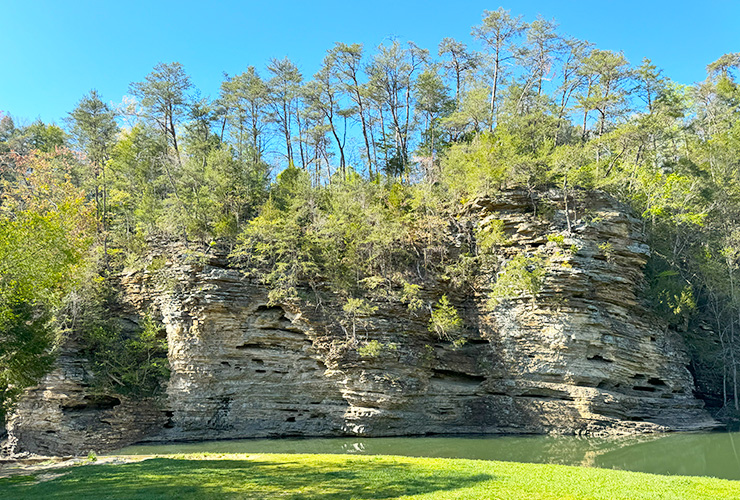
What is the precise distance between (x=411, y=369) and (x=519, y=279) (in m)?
7.61

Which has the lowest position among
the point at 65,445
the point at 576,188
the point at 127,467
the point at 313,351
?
the point at 65,445

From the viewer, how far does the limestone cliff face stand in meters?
22.4

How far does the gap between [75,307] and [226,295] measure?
27.3ft

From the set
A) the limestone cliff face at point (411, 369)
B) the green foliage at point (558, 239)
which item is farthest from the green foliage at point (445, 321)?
the green foliage at point (558, 239)

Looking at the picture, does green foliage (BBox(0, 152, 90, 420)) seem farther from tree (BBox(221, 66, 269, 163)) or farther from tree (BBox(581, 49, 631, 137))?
tree (BBox(581, 49, 631, 137))

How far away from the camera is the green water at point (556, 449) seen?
49.7ft

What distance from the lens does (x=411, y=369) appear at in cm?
A: 2311

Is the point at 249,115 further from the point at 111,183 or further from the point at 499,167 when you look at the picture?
the point at 499,167

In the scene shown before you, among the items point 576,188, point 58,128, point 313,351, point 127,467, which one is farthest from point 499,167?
point 58,128

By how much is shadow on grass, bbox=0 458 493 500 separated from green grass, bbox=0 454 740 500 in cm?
2

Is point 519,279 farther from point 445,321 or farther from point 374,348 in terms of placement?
point 374,348

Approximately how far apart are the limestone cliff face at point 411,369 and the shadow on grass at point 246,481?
33.6 ft

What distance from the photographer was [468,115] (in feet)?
98.0

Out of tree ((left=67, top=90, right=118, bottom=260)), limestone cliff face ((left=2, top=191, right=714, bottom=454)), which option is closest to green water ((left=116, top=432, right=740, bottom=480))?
limestone cliff face ((left=2, top=191, right=714, bottom=454))
